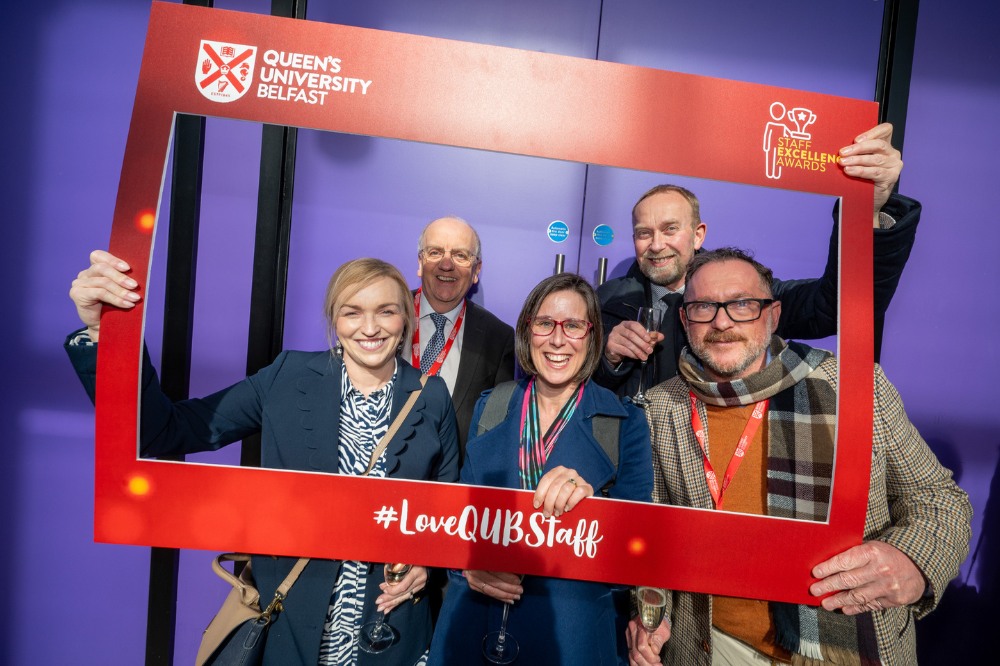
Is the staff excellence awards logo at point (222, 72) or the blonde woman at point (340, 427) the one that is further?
the blonde woman at point (340, 427)

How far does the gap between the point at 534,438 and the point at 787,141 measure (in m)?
1.29

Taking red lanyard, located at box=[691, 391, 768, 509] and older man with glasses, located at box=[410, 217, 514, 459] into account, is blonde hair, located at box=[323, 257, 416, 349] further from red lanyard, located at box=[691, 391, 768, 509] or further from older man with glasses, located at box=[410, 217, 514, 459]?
red lanyard, located at box=[691, 391, 768, 509]

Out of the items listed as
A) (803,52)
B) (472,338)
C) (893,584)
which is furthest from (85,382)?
(803,52)

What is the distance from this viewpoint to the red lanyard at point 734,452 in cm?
197

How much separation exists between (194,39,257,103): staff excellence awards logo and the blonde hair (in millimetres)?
644

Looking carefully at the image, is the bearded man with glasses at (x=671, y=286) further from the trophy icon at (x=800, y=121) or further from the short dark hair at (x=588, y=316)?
the trophy icon at (x=800, y=121)

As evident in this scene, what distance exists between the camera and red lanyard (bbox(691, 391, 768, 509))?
1.97m

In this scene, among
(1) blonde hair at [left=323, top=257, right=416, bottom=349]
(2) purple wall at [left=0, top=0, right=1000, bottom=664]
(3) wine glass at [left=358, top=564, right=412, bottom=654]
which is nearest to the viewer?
(3) wine glass at [left=358, top=564, right=412, bottom=654]

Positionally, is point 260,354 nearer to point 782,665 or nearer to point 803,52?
point 782,665

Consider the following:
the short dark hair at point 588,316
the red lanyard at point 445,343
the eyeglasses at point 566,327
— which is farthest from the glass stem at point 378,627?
the eyeglasses at point 566,327

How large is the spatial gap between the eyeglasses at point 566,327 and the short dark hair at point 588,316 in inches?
1.2

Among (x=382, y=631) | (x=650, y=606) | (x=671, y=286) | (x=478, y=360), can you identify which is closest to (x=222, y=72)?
(x=478, y=360)

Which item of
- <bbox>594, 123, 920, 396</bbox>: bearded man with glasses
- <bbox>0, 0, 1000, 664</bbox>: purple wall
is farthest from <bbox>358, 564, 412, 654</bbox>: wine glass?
<bbox>0, 0, 1000, 664</bbox>: purple wall

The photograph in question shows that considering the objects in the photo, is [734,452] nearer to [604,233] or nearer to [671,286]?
[671,286]
